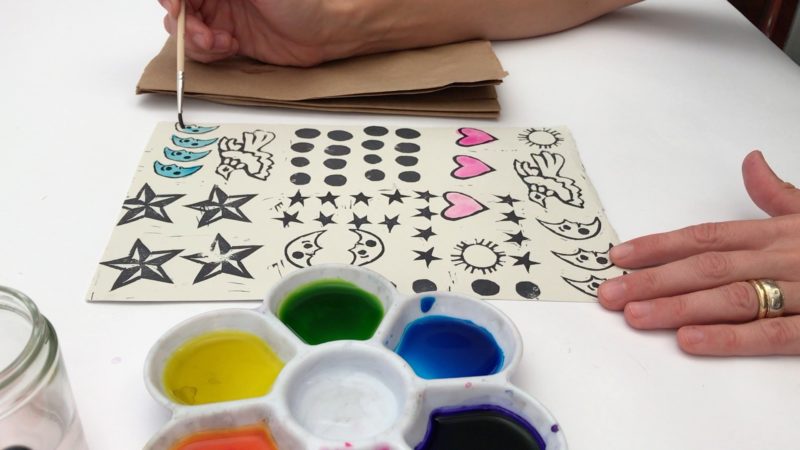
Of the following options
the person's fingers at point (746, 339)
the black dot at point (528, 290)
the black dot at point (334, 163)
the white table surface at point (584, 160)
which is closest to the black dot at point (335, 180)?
the black dot at point (334, 163)

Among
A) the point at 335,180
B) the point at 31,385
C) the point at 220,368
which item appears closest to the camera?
the point at 31,385

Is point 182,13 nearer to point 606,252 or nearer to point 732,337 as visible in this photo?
point 606,252

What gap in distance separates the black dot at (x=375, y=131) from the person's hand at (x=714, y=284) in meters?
0.30

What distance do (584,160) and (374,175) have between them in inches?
9.1

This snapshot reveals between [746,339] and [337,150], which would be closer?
[746,339]

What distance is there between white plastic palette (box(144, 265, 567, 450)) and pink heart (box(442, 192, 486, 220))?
0.53 ft

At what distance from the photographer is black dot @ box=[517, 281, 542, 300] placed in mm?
609

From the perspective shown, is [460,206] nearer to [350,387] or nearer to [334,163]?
[334,163]

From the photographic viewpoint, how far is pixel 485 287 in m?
0.61

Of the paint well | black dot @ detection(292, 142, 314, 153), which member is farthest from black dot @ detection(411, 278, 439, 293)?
black dot @ detection(292, 142, 314, 153)

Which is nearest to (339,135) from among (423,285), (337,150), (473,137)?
(337,150)

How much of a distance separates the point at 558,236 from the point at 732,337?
0.57 feet

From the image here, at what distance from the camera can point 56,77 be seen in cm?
89

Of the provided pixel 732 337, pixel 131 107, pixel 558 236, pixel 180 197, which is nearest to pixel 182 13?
pixel 131 107
